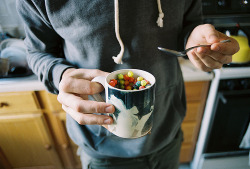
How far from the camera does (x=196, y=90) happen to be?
1.01 meters

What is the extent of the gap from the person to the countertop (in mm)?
322

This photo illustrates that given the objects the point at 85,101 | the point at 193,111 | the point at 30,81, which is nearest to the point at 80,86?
the point at 85,101

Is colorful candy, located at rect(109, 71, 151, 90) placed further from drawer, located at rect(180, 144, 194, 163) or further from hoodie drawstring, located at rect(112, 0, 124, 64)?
drawer, located at rect(180, 144, 194, 163)

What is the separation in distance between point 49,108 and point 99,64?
0.66 meters

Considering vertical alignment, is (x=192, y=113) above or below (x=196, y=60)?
below

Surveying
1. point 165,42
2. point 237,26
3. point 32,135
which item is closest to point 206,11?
point 237,26

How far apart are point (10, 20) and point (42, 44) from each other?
0.91 metres

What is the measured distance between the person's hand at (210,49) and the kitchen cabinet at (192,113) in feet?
1.68

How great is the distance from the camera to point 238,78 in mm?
946

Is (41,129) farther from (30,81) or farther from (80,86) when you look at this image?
(80,86)

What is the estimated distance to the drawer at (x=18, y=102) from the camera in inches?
35.6

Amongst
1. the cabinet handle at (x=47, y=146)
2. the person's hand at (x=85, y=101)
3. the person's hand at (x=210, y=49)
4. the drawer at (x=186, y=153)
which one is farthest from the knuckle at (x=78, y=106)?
the drawer at (x=186, y=153)

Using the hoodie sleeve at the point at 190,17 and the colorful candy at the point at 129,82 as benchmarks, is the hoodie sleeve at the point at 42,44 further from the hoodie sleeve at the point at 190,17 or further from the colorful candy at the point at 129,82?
the hoodie sleeve at the point at 190,17

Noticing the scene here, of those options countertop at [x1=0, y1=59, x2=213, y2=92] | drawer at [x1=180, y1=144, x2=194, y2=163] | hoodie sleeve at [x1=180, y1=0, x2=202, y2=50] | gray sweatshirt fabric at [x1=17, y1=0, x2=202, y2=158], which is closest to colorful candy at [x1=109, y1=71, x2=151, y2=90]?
gray sweatshirt fabric at [x1=17, y1=0, x2=202, y2=158]
